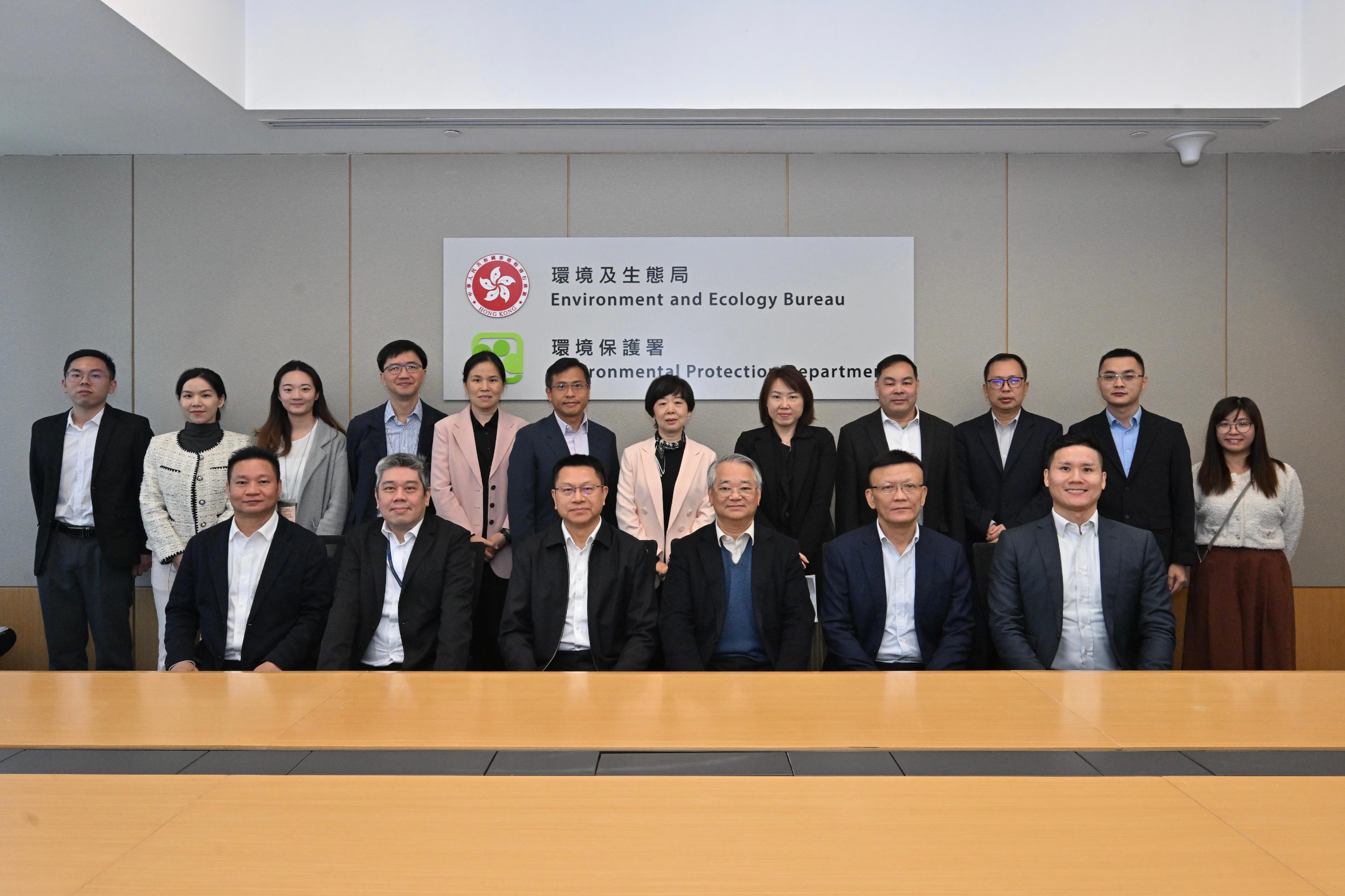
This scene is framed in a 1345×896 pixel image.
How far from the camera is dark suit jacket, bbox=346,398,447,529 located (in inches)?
162

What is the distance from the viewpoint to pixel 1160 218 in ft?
16.0

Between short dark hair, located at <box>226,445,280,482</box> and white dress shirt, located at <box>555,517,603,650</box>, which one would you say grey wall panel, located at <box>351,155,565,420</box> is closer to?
short dark hair, located at <box>226,445,280,482</box>

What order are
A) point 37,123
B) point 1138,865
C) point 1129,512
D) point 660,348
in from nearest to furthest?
point 1138,865
point 1129,512
point 37,123
point 660,348

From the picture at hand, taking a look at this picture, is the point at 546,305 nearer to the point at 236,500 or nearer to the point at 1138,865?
the point at 236,500

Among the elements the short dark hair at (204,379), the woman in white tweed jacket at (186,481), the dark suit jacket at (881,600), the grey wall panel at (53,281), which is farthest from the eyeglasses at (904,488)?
the grey wall panel at (53,281)

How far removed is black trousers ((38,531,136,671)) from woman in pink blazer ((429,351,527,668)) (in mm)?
1560

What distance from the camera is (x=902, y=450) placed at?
3.96 meters

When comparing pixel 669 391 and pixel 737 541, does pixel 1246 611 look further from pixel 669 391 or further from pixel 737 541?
pixel 669 391

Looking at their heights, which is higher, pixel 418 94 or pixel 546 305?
pixel 418 94

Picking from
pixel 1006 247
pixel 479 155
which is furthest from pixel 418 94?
pixel 1006 247

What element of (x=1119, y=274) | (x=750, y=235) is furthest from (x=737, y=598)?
(x=1119, y=274)

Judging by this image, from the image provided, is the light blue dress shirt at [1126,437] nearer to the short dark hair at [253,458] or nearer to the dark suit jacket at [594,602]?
the dark suit jacket at [594,602]

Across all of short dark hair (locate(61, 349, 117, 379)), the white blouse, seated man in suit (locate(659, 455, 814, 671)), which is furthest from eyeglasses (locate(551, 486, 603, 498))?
the white blouse

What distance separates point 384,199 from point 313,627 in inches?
101
